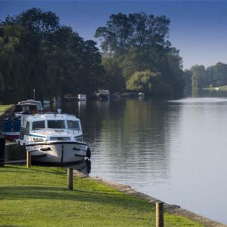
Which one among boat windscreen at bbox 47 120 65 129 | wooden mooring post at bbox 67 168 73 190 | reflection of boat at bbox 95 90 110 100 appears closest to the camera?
wooden mooring post at bbox 67 168 73 190

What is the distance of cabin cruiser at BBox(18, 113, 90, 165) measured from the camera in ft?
Result: 111

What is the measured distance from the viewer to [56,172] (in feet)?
83.1

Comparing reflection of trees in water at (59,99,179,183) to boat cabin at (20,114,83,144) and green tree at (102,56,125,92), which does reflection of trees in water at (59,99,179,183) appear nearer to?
boat cabin at (20,114,83,144)

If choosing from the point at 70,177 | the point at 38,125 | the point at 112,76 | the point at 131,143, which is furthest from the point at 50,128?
the point at 112,76

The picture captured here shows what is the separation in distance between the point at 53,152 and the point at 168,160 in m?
8.80

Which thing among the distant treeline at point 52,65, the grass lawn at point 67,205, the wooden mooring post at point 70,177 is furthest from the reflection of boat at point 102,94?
the wooden mooring post at point 70,177

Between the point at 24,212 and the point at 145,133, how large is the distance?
43630 millimetres

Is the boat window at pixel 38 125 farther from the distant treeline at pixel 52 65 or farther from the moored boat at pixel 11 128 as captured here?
the distant treeline at pixel 52 65

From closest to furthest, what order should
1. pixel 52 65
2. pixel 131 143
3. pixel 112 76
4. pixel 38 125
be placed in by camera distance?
pixel 38 125
pixel 131 143
pixel 52 65
pixel 112 76

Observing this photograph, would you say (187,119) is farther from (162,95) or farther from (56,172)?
(162,95)

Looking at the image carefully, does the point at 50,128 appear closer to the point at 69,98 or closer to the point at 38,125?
the point at 38,125

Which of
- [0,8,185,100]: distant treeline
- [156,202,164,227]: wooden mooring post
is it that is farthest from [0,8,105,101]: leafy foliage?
[156,202,164,227]: wooden mooring post

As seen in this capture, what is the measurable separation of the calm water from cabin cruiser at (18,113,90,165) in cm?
163

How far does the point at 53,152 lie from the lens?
3388 centimetres
